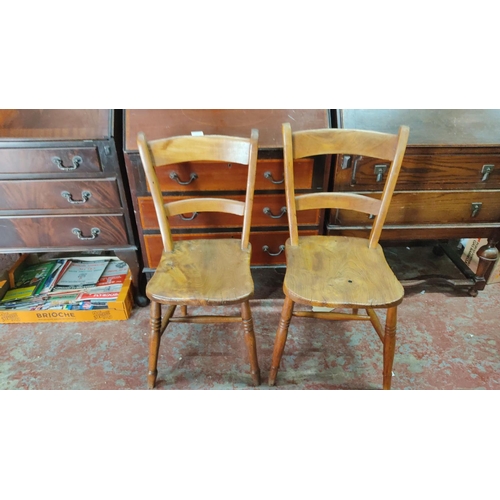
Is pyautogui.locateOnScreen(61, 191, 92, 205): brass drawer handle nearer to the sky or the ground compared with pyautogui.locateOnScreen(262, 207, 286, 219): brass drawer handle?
nearer to the sky

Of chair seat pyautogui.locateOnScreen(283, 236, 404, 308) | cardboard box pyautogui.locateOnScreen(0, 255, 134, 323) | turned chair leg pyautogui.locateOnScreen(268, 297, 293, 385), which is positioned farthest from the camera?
cardboard box pyautogui.locateOnScreen(0, 255, 134, 323)

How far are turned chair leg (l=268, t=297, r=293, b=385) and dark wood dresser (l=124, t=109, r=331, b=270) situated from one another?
52 centimetres

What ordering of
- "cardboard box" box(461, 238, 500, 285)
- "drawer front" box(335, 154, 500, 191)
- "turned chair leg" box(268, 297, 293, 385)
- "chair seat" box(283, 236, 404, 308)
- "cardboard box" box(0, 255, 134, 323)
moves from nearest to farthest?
"chair seat" box(283, 236, 404, 308) < "turned chair leg" box(268, 297, 293, 385) < "drawer front" box(335, 154, 500, 191) < "cardboard box" box(0, 255, 134, 323) < "cardboard box" box(461, 238, 500, 285)

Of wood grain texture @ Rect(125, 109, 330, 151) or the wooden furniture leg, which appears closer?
wood grain texture @ Rect(125, 109, 330, 151)

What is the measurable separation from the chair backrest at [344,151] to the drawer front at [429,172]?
0.60 feet

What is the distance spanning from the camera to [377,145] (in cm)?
159

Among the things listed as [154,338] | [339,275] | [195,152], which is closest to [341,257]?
[339,275]

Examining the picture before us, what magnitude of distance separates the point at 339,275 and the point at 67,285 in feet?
5.28

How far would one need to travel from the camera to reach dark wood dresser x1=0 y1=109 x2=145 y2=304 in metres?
1.69

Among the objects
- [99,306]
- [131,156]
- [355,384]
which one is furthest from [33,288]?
[355,384]

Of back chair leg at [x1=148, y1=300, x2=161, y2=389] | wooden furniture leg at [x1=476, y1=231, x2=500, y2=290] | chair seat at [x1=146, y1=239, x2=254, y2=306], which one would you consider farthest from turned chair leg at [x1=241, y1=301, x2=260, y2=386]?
wooden furniture leg at [x1=476, y1=231, x2=500, y2=290]

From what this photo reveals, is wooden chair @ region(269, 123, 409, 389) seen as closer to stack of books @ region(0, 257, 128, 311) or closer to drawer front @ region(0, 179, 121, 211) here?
drawer front @ region(0, 179, 121, 211)

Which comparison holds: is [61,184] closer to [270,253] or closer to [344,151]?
[270,253]

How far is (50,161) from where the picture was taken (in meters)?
1.73
